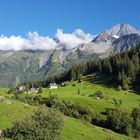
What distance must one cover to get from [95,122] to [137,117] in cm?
1410

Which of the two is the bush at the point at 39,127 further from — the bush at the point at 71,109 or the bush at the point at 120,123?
the bush at the point at 71,109

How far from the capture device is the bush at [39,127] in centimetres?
6625

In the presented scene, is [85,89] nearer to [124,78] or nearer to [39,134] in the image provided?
[124,78]

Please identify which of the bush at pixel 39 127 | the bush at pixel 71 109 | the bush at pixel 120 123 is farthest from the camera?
the bush at pixel 71 109

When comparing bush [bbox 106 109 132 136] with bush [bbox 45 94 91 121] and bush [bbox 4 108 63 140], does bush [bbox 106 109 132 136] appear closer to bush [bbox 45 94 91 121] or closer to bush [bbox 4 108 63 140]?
bush [bbox 45 94 91 121]

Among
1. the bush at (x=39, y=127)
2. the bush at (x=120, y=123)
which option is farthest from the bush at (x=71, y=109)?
the bush at (x=39, y=127)

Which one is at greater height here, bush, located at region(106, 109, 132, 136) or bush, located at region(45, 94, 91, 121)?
bush, located at region(45, 94, 91, 121)

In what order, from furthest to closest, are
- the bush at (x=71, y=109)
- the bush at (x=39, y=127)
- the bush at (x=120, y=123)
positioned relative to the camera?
the bush at (x=71, y=109)
the bush at (x=120, y=123)
the bush at (x=39, y=127)

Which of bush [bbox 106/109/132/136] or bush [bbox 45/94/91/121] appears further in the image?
bush [bbox 45/94/91/121]

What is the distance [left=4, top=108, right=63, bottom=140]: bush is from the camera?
6625 centimetres

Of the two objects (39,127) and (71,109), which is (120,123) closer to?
(71,109)

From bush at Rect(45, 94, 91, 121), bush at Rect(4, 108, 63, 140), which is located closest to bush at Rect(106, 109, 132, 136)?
bush at Rect(45, 94, 91, 121)

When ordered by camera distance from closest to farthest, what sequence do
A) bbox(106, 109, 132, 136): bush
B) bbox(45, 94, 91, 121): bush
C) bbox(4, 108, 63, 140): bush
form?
bbox(4, 108, 63, 140): bush < bbox(106, 109, 132, 136): bush < bbox(45, 94, 91, 121): bush

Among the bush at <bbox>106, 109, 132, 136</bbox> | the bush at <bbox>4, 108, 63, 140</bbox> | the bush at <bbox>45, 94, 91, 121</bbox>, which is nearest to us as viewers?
the bush at <bbox>4, 108, 63, 140</bbox>
